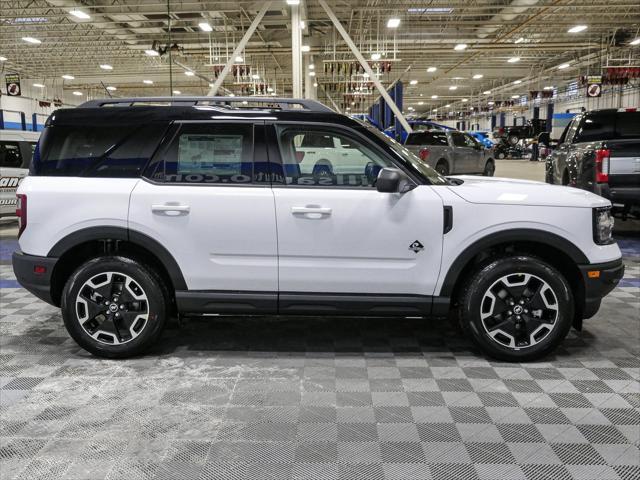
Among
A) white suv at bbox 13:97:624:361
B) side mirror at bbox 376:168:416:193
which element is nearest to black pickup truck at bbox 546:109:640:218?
white suv at bbox 13:97:624:361

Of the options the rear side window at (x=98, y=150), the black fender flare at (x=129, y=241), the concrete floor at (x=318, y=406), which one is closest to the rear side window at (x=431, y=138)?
the concrete floor at (x=318, y=406)

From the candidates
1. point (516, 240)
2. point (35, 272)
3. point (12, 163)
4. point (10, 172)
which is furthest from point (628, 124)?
point (12, 163)

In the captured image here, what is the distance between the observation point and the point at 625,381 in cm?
361

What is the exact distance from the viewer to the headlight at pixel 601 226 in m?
3.81

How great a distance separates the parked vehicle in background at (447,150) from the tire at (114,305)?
13.8 metres

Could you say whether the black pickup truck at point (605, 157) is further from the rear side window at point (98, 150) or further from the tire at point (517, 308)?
the rear side window at point (98, 150)

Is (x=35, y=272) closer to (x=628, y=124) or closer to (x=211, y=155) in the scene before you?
(x=211, y=155)

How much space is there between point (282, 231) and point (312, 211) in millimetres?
251

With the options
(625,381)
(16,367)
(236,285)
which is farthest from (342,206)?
(16,367)

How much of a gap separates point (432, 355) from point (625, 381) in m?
1.27

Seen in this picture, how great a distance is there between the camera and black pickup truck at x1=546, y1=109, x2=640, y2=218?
7.79 metres

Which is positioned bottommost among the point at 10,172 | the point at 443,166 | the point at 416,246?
the point at 416,246

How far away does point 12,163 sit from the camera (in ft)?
32.1

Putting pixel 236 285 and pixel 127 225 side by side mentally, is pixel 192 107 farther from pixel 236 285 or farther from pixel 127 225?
pixel 236 285
